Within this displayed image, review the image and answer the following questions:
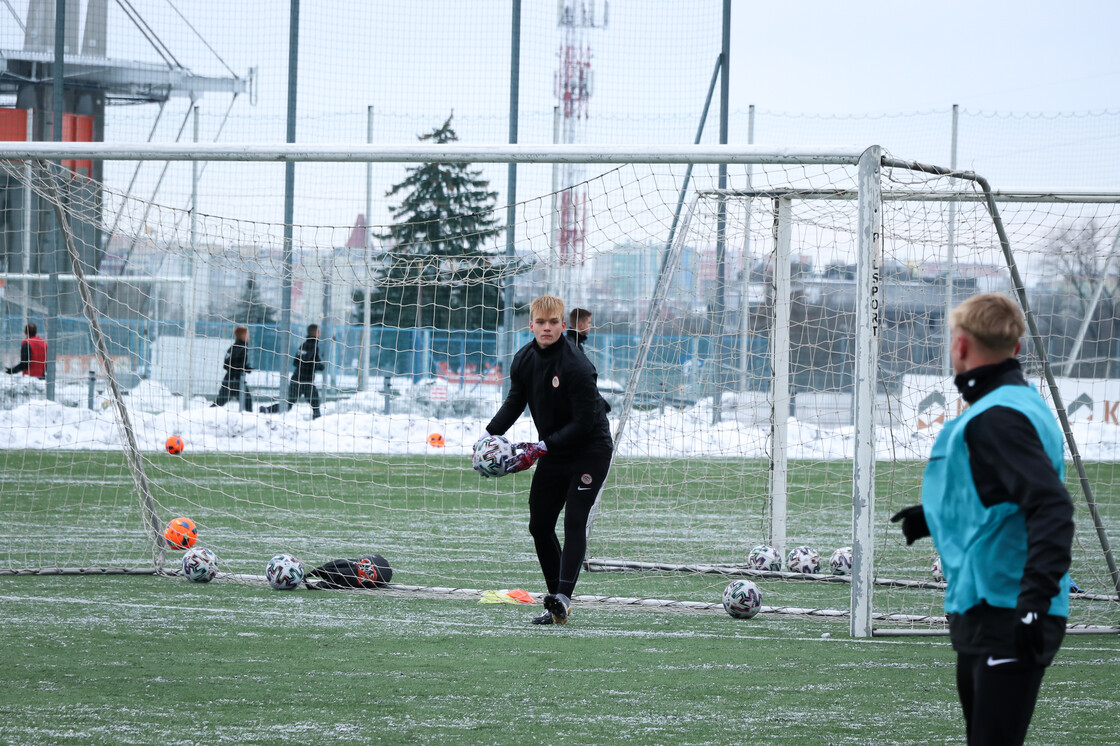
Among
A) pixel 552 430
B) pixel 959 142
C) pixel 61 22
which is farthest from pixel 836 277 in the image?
pixel 61 22

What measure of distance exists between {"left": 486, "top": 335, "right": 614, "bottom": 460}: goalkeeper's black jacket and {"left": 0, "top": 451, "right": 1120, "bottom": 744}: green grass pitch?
39.3 inches

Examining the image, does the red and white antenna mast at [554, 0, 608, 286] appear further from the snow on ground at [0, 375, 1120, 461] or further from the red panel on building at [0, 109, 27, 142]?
the red panel on building at [0, 109, 27, 142]

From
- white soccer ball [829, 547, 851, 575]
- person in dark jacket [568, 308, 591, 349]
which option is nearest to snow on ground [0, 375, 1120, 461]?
white soccer ball [829, 547, 851, 575]

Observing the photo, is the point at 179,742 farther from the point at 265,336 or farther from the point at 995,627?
the point at 265,336

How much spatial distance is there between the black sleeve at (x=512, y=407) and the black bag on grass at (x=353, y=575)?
165 cm

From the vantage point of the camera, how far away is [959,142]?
20234 millimetres

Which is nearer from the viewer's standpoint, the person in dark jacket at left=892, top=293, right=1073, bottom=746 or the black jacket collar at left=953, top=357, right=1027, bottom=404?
the person in dark jacket at left=892, top=293, right=1073, bottom=746

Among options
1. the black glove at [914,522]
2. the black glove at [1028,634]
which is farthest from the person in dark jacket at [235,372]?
the black glove at [1028,634]

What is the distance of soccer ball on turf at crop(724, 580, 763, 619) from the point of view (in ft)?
21.5

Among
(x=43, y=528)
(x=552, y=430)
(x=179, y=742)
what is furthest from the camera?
(x=43, y=528)

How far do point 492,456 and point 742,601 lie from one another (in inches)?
65.9

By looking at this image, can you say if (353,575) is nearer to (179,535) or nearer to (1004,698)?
(179,535)

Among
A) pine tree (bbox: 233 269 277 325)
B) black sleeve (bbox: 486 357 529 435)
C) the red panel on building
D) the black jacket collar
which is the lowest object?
black sleeve (bbox: 486 357 529 435)

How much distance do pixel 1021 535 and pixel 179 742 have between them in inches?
110
